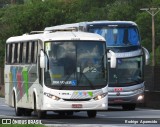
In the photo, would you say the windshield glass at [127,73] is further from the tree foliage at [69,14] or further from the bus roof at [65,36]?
the tree foliage at [69,14]

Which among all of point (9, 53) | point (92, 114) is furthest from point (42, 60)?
point (9, 53)

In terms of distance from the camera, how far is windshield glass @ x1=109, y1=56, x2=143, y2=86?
3775cm

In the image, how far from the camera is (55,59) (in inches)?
1146

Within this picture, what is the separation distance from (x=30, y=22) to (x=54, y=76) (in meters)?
54.9

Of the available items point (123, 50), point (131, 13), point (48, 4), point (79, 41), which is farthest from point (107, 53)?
point (131, 13)

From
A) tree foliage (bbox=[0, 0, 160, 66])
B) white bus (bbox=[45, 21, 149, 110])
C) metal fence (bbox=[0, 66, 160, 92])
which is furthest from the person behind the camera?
tree foliage (bbox=[0, 0, 160, 66])

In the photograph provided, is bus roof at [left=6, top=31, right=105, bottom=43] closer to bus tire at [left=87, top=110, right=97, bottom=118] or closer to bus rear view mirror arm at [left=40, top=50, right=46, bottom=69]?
bus rear view mirror arm at [left=40, top=50, right=46, bottom=69]

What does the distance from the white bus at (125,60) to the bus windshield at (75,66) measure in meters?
7.76

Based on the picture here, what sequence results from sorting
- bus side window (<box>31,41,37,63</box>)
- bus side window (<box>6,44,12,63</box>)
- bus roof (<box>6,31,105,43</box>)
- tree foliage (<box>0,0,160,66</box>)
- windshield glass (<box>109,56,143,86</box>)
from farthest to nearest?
tree foliage (<box>0,0,160,66</box>), windshield glass (<box>109,56,143,86</box>), bus side window (<box>6,44,12,63</box>), bus side window (<box>31,41,37,63</box>), bus roof (<box>6,31,105,43</box>)

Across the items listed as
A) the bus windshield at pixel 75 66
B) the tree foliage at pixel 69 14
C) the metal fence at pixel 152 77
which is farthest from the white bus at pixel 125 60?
the tree foliage at pixel 69 14

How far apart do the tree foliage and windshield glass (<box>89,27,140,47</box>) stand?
44232 millimetres

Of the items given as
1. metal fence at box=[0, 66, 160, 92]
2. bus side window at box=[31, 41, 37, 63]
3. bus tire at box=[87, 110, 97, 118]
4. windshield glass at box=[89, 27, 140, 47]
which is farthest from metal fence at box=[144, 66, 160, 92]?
bus side window at box=[31, 41, 37, 63]

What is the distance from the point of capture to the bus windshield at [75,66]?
95.1 ft

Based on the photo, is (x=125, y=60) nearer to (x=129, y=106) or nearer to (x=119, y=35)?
(x=119, y=35)
